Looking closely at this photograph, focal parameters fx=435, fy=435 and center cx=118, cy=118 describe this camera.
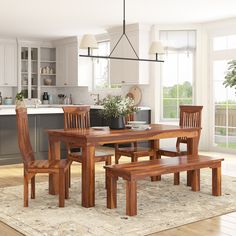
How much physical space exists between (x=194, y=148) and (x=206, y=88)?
141 inches

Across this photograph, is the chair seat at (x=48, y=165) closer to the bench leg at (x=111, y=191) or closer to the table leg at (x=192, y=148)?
the bench leg at (x=111, y=191)

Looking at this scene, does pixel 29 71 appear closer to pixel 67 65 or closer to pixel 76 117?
pixel 67 65

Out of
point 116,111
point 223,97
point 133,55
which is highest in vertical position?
point 133,55

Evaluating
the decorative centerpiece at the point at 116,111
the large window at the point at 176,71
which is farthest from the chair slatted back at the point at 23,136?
the large window at the point at 176,71

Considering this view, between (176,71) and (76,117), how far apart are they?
3702 millimetres

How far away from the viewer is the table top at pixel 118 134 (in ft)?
14.1

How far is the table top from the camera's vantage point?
170 inches

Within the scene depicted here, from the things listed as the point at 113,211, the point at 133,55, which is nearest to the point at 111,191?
the point at 113,211

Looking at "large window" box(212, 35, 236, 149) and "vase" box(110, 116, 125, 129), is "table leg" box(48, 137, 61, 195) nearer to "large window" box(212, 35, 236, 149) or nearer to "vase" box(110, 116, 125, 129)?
"vase" box(110, 116, 125, 129)

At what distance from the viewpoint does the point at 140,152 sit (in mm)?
5492

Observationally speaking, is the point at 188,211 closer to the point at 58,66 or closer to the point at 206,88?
the point at 206,88

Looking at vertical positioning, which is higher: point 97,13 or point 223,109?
point 97,13

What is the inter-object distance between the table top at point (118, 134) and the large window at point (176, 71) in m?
3.59

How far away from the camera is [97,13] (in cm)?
765
